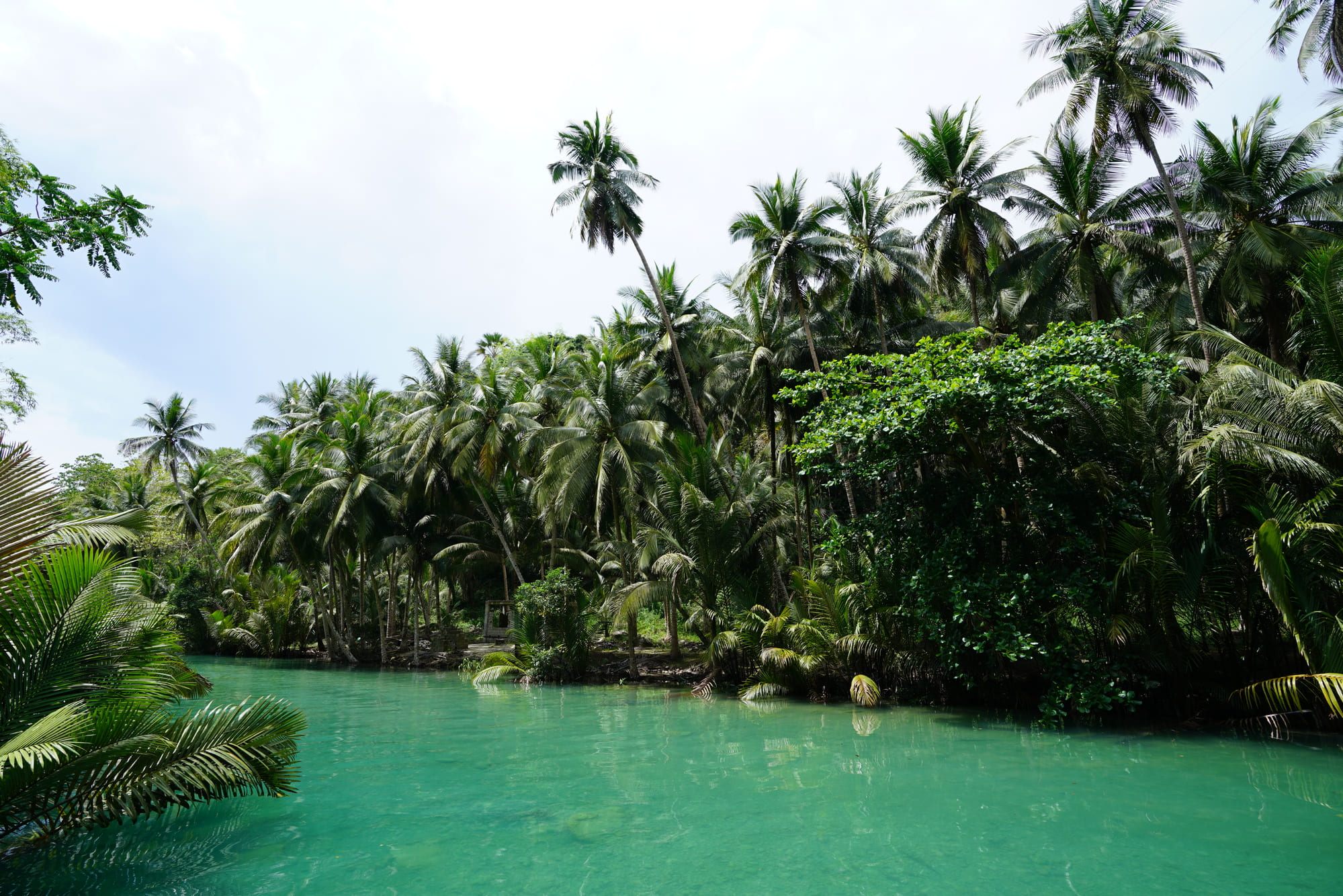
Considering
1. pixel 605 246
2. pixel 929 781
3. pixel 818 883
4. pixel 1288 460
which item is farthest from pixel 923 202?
pixel 818 883

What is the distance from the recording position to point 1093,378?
12.9m

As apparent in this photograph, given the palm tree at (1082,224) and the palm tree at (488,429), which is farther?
the palm tree at (488,429)

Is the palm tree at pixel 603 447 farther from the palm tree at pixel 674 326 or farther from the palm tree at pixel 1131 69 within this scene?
the palm tree at pixel 1131 69

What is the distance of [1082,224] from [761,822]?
2072 centimetres

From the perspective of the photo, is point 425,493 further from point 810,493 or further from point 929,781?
point 929,781

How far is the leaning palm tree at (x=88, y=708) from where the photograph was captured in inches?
214

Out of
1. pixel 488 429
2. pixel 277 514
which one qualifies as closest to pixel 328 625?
pixel 277 514

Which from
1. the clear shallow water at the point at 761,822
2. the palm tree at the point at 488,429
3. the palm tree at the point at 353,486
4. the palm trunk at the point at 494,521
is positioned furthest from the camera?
the palm tree at the point at 353,486

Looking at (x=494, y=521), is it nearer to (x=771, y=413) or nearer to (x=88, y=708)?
(x=771, y=413)

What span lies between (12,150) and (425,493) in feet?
70.7

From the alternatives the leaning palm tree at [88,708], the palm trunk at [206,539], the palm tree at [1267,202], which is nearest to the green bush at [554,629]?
the leaning palm tree at [88,708]

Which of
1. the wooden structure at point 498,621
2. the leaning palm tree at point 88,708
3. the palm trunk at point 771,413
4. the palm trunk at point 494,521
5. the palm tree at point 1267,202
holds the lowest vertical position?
the leaning palm tree at point 88,708

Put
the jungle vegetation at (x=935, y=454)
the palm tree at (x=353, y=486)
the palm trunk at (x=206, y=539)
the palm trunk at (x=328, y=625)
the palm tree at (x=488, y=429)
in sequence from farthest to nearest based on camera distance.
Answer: the palm trunk at (x=206, y=539) < the palm trunk at (x=328, y=625) < the palm tree at (x=353, y=486) < the palm tree at (x=488, y=429) < the jungle vegetation at (x=935, y=454)

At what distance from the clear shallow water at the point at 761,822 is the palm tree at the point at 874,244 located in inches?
597
